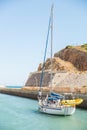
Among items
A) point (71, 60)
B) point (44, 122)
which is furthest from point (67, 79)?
Result: point (44, 122)

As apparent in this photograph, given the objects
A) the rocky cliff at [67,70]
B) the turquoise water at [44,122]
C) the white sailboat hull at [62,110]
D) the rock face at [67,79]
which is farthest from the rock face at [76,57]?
the turquoise water at [44,122]

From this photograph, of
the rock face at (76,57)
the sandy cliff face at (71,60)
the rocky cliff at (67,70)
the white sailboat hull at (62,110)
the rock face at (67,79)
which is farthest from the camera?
the rock face at (76,57)

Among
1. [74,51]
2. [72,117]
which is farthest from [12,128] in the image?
[74,51]

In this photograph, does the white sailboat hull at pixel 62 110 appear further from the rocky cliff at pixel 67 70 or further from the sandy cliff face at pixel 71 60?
the sandy cliff face at pixel 71 60

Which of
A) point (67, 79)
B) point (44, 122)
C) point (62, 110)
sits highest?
point (67, 79)

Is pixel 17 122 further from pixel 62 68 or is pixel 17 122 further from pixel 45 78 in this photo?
pixel 62 68

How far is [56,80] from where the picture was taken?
53438 millimetres

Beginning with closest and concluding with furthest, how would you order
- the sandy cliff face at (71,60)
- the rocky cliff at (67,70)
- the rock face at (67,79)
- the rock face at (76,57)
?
the rock face at (67,79), the rocky cliff at (67,70), the sandy cliff face at (71,60), the rock face at (76,57)

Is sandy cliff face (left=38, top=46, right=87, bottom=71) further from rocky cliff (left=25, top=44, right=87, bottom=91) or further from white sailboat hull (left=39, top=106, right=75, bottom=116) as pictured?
white sailboat hull (left=39, top=106, right=75, bottom=116)

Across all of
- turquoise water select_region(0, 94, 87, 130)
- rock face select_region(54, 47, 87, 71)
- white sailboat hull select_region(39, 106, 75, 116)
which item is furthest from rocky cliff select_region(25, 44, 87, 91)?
turquoise water select_region(0, 94, 87, 130)

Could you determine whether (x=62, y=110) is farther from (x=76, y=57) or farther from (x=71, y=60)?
(x=71, y=60)

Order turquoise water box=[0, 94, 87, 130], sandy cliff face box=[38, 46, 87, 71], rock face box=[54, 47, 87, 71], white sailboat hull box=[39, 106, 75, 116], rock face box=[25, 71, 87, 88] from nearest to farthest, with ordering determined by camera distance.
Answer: turquoise water box=[0, 94, 87, 130], white sailboat hull box=[39, 106, 75, 116], rock face box=[25, 71, 87, 88], sandy cliff face box=[38, 46, 87, 71], rock face box=[54, 47, 87, 71]

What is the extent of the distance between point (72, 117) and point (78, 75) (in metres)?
23.0

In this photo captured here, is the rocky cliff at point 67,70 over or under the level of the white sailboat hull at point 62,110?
over
